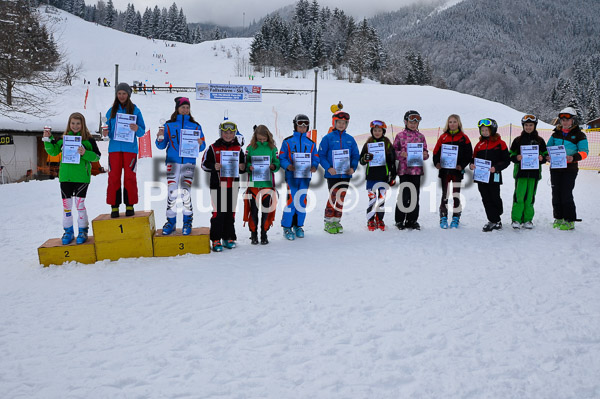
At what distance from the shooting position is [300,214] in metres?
6.21

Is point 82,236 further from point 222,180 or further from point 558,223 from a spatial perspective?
point 558,223

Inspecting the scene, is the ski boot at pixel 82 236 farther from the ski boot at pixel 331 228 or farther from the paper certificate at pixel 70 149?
the ski boot at pixel 331 228

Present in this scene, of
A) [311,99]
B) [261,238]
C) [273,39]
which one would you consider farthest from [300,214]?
[273,39]

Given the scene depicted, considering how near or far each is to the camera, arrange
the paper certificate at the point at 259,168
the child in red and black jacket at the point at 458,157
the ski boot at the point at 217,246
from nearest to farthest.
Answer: the ski boot at the point at 217,246 → the paper certificate at the point at 259,168 → the child in red and black jacket at the point at 458,157

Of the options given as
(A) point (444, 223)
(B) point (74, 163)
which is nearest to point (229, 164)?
(B) point (74, 163)

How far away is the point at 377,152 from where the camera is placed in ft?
20.6

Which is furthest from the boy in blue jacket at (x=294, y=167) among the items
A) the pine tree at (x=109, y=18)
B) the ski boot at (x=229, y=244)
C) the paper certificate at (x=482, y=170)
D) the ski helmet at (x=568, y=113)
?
the pine tree at (x=109, y=18)

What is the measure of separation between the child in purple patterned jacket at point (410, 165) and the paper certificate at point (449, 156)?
0.28 m

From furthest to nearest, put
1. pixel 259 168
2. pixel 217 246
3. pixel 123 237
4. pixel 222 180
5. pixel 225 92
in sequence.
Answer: pixel 225 92
pixel 259 168
pixel 222 180
pixel 217 246
pixel 123 237

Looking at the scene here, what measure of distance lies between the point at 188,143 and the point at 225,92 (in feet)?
42.1

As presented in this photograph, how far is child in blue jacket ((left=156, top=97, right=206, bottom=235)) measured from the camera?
17.3 feet

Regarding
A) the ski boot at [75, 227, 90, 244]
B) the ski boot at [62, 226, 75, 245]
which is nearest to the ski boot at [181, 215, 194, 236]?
the ski boot at [75, 227, 90, 244]

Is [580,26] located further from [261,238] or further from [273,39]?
[261,238]

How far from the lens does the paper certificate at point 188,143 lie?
525 cm
